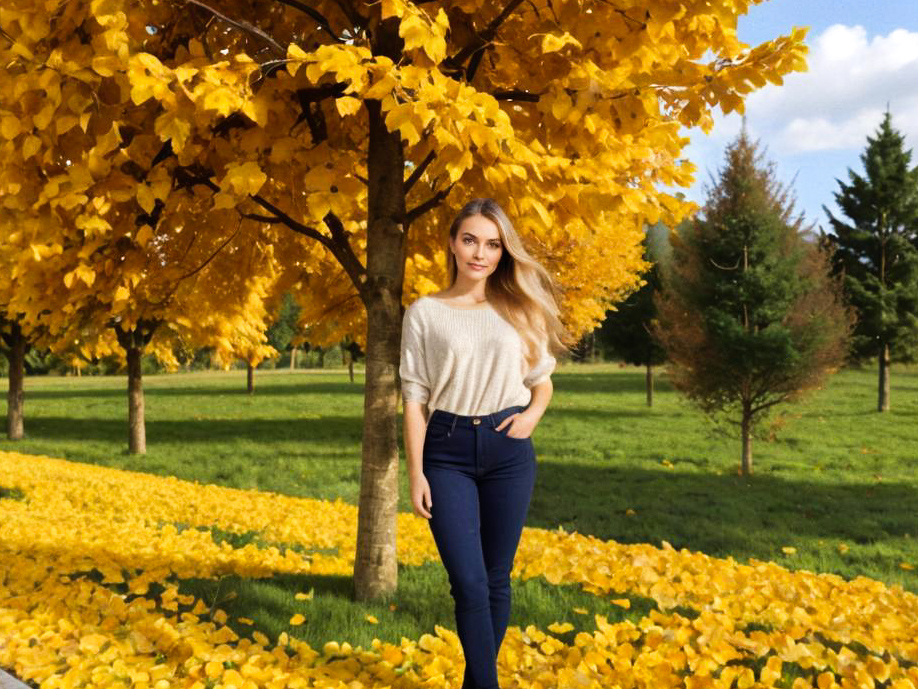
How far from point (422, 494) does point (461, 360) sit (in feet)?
1.70

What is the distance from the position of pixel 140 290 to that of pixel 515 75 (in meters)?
3.07

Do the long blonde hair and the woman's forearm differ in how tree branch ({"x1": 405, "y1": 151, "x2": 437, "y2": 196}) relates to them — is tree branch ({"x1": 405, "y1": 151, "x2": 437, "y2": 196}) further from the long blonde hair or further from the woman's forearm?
the woman's forearm

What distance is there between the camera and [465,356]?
2828 millimetres

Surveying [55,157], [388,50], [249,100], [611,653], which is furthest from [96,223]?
[611,653]

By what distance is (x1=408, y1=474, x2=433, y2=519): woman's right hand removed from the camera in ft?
9.04

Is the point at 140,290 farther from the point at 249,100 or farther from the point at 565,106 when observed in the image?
the point at 565,106

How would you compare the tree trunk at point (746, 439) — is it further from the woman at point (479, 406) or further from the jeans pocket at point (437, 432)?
the jeans pocket at point (437, 432)

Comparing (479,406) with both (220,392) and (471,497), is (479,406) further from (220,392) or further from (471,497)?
(220,392)

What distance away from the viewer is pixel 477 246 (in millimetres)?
2936

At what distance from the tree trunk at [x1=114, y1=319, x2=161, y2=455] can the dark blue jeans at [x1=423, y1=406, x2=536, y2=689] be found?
12600mm

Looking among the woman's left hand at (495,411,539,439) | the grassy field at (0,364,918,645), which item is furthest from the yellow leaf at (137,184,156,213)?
the grassy field at (0,364,918,645)

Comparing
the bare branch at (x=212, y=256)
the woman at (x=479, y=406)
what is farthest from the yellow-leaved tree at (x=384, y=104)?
the woman at (x=479, y=406)

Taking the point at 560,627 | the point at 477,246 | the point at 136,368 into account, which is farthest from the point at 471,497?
the point at 136,368

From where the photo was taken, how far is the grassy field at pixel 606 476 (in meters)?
4.56
